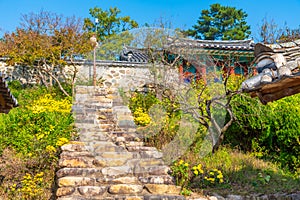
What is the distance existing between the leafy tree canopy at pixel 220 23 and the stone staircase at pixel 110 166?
60.6 feet

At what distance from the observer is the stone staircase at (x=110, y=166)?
4660 millimetres

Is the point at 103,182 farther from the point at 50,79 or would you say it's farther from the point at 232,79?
the point at 50,79

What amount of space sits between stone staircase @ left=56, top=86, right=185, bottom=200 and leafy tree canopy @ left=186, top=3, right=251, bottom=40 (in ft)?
60.6

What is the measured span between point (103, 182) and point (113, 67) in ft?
26.6

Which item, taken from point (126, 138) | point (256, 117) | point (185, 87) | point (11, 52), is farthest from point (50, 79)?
point (256, 117)

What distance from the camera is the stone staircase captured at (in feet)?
15.3

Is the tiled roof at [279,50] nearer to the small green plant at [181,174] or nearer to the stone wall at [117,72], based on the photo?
the small green plant at [181,174]

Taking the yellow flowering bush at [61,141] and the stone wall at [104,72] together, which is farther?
the stone wall at [104,72]

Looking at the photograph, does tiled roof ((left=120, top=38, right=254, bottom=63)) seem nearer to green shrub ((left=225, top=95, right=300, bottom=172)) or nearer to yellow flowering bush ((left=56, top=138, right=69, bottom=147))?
green shrub ((left=225, top=95, right=300, bottom=172))

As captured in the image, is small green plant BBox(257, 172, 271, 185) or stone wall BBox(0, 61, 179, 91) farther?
stone wall BBox(0, 61, 179, 91)

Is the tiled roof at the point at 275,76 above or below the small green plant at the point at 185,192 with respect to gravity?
above

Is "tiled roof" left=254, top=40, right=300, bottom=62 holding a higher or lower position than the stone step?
higher

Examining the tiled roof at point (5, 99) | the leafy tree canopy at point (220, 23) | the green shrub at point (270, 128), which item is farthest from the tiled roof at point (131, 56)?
the leafy tree canopy at point (220, 23)

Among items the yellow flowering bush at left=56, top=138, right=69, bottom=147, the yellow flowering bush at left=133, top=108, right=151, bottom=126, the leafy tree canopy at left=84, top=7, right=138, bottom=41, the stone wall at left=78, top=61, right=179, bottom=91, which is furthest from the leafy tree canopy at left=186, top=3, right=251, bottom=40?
the yellow flowering bush at left=56, top=138, right=69, bottom=147
